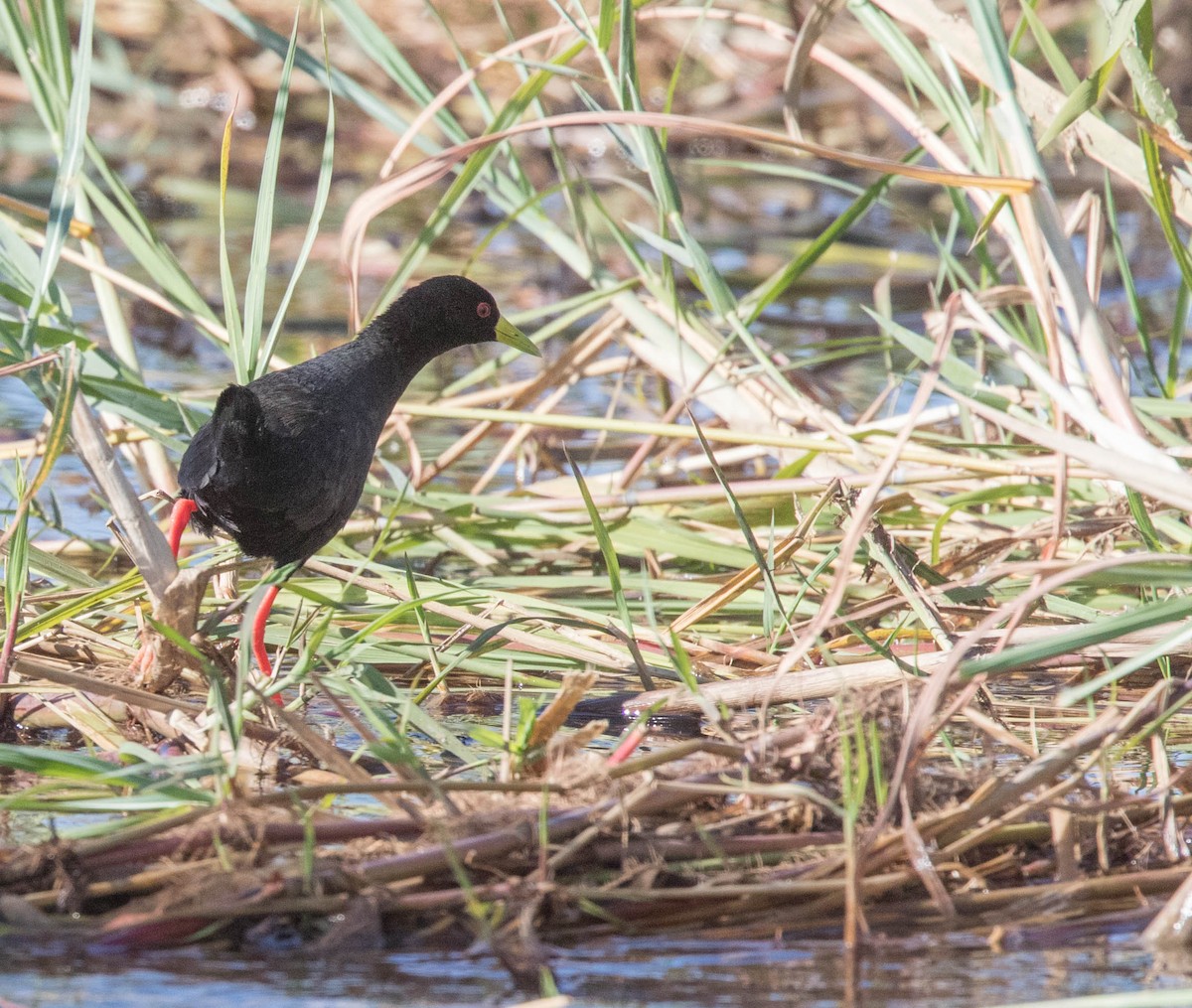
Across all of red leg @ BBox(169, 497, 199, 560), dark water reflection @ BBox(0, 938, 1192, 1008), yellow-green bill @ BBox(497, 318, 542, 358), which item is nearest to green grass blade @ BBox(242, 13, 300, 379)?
red leg @ BBox(169, 497, 199, 560)

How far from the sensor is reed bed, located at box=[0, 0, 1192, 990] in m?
1.88

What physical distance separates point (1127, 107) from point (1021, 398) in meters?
1.00

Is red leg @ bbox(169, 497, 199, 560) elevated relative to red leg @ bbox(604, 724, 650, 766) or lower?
elevated

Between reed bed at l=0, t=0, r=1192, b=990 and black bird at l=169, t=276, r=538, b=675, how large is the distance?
0.11 m

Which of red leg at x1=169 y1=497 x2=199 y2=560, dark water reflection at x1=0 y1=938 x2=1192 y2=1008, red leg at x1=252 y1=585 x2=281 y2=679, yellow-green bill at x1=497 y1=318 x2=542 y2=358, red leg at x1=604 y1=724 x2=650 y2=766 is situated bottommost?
dark water reflection at x1=0 y1=938 x2=1192 y2=1008

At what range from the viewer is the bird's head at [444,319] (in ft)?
10.8

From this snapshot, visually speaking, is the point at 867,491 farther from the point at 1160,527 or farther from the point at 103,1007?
the point at 1160,527

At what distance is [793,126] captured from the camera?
3312mm

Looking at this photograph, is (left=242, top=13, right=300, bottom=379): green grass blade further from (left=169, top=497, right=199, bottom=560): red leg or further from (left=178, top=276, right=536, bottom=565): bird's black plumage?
(left=169, top=497, right=199, bottom=560): red leg

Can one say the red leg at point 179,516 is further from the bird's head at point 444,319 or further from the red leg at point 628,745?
the red leg at point 628,745

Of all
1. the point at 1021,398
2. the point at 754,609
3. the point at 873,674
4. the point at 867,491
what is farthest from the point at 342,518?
the point at 1021,398

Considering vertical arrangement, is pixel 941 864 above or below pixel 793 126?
below

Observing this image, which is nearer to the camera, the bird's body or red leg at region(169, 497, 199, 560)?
the bird's body

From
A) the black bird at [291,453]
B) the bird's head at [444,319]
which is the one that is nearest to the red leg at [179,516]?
the black bird at [291,453]
